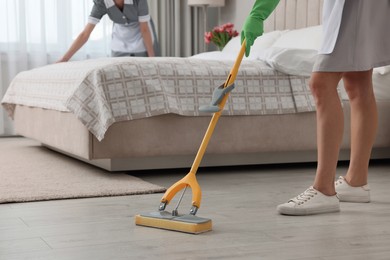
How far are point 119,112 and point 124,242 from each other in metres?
1.24

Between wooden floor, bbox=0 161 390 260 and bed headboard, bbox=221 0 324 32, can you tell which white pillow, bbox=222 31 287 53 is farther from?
wooden floor, bbox=0 161 390 260

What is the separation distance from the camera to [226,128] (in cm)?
328

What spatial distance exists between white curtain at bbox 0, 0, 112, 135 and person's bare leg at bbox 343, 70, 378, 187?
12.2 feet

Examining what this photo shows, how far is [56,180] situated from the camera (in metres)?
3.04

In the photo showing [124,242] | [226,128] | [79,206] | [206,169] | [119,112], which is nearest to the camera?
[124,242]

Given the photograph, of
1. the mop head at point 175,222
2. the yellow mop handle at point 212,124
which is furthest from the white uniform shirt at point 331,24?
the mop head at point 175,222

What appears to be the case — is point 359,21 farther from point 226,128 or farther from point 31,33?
point 31,33

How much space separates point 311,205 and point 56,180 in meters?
1.25

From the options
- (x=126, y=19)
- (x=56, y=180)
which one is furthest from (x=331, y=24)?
(x=126, y=19)

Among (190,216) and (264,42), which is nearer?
(190,216)

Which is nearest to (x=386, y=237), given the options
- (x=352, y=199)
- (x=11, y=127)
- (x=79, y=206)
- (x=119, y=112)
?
(x=352, y=199)

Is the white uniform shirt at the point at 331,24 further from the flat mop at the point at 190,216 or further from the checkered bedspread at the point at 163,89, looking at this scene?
the checkered bedspread at the point at 163,89

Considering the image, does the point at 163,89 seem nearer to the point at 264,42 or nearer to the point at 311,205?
the point at 311,205

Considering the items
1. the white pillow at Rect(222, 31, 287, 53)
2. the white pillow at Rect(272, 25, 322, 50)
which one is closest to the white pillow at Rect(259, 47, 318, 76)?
the white pillow at Rect(272, 25, 322, 50)
